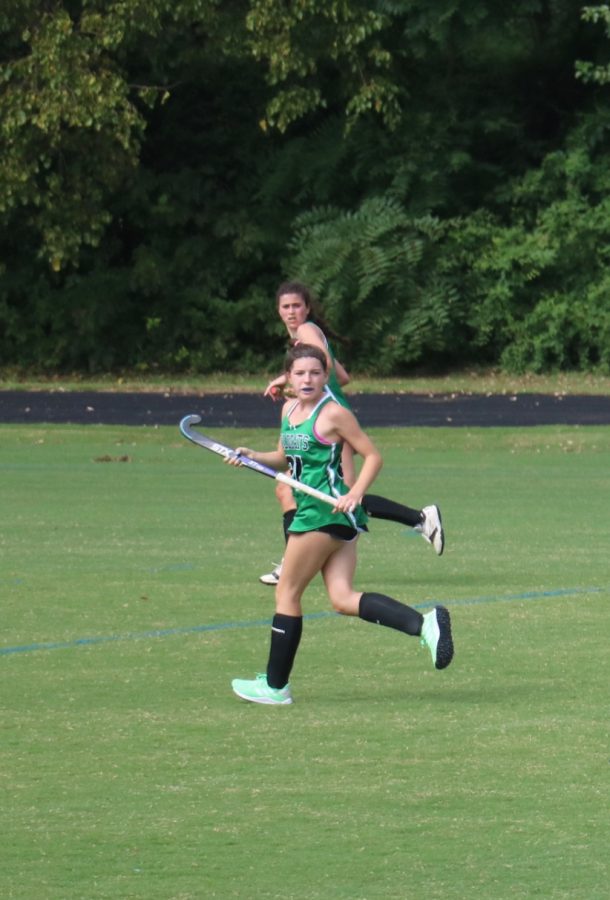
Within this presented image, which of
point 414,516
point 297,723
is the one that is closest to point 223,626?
point 414,516

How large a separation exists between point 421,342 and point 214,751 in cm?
2526

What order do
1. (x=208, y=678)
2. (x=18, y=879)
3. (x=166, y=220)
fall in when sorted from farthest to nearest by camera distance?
(x=166, y=220) < (x=208, y=678) < (x=18, y=879)

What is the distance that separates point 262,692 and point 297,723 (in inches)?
14.8

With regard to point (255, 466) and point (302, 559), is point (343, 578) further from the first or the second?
point (255, 466)

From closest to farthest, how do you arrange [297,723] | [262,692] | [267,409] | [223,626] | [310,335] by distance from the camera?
[297,723]
[262,692]
[223,626]
[310,335]
[267,409]

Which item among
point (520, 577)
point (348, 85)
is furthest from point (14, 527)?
point (348, 85)

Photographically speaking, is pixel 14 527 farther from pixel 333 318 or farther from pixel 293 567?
pixel 333 318

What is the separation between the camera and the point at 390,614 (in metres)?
7.75

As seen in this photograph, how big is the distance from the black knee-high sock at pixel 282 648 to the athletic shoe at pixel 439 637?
0.53 meters

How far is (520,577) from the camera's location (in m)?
11.5

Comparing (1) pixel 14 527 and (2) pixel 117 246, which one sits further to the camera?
(2) pixel 117 246

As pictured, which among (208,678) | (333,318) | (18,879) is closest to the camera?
(18,879)

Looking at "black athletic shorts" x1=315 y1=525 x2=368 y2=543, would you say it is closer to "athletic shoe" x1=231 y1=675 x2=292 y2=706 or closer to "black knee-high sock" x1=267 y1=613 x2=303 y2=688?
"black knee-high sock" x1=267 y1=613 x2=303 y2=688

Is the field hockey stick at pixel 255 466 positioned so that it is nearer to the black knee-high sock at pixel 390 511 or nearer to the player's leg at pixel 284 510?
the player's leg at pixel 284 510
